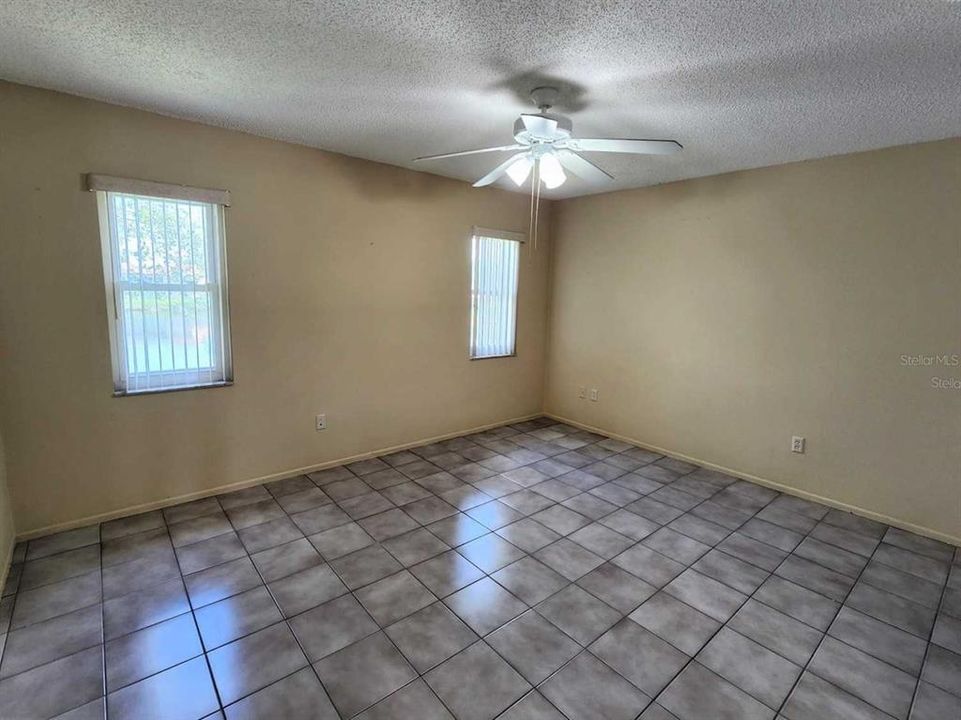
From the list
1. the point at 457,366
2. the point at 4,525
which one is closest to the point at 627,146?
the point at 457,366

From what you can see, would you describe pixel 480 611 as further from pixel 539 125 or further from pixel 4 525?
pixel 4 525

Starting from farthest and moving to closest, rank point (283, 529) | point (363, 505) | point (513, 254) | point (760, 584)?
point (513, 254), point (363, 505), point (283, 529), point (760, 584)

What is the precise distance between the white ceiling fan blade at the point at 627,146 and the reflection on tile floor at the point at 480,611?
2112mm

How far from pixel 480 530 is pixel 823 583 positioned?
182 centimetres

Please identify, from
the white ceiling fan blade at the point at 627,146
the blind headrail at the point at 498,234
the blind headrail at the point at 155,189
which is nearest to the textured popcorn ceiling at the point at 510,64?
the white ceiling fan blade at the point at 627,146

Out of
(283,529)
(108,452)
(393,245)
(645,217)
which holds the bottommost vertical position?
(283,529)

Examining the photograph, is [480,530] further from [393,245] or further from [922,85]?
[922,85]

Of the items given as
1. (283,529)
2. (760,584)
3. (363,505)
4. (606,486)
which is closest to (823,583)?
(760,584)

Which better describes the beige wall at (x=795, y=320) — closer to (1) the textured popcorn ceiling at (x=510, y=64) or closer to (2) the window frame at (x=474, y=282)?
(1) the textured popcorn ceiling at (x=510, y=64)

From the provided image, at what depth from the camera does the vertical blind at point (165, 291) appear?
2695 mm

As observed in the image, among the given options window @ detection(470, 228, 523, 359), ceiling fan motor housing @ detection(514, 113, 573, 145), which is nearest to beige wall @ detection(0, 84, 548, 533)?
window @ detection(470, 228, 523, 359)

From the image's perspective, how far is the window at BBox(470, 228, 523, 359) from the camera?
4453mm

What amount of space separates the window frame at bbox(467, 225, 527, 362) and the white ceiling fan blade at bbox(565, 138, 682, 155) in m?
2.01

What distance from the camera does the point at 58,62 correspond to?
82.5 inches
